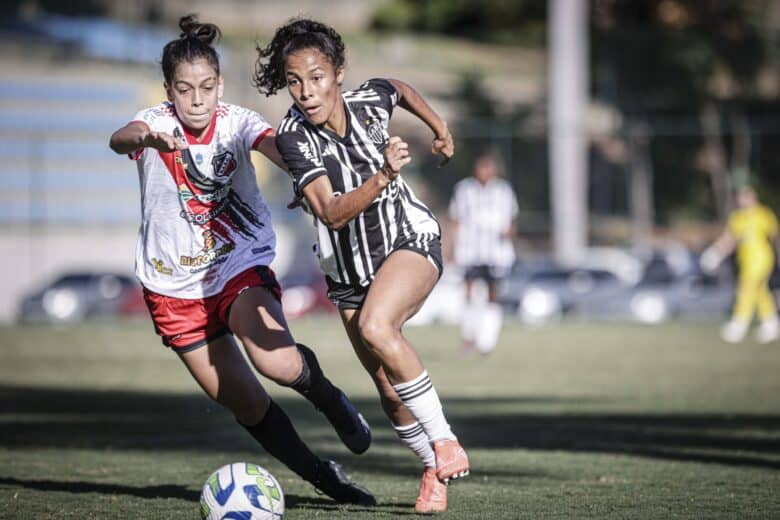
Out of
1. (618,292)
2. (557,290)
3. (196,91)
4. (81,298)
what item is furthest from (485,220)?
(81,298)

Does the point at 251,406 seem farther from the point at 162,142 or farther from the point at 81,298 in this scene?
the point at 81,298

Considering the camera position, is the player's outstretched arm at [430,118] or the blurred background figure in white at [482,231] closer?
the player's outstretched arm at [430,118]

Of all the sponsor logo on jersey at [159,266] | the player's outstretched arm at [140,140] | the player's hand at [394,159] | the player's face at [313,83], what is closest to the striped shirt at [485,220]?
the sponsor logo on jersey at [159,266]

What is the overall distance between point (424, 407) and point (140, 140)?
1658 millimetres

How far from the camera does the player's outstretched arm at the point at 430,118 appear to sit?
5855 mm

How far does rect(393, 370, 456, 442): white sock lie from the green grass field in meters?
0.44

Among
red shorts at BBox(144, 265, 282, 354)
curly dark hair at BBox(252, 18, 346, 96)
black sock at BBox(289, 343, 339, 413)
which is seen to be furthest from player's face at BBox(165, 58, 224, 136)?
black sock at BBox(289, 343, 339, 413)

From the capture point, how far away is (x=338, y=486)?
230 inches

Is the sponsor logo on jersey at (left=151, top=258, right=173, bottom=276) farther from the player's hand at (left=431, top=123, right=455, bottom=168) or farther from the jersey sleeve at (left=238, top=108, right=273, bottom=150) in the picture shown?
the player's hand at (left=431, top=123, right=455, bottom=168)

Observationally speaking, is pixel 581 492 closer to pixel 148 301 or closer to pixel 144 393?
pixel 148 301

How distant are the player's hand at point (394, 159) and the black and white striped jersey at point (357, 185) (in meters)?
0.40

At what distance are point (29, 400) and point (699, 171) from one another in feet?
86.7

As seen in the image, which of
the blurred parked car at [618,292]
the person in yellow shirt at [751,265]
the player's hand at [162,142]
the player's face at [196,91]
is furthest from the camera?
the blurred parked car at [618,292]

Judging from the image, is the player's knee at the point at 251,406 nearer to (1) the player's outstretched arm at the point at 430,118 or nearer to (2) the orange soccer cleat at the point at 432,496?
(2) the orange soccer cleat at the point at 432,496
